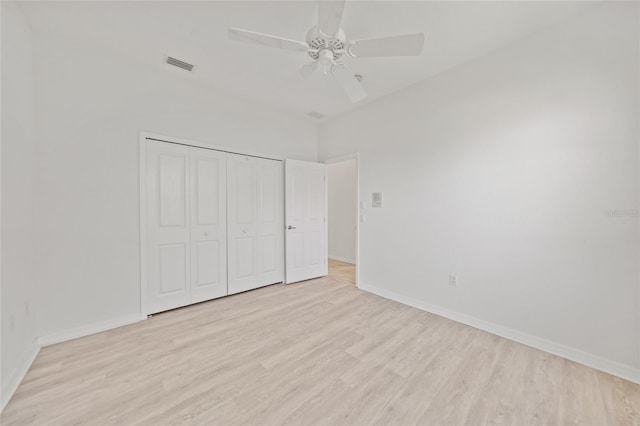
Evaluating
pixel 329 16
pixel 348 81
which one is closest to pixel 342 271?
pixel 348 81

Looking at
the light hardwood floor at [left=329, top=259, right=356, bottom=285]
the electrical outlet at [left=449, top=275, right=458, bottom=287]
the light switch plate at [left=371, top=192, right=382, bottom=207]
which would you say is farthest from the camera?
the light hardwood floor at [left=329, top=259, right=356, bottom=285]

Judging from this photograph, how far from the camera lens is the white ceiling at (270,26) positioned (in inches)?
73.6

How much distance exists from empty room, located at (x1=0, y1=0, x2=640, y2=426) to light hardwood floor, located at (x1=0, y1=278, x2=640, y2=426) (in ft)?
0.06

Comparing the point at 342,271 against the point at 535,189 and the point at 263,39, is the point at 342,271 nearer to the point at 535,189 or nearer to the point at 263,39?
the point at 535,189

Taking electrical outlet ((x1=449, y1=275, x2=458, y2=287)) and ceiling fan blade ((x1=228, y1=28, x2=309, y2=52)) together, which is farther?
electrical outlet ((x1=449, y1=275, x2=458, y2=287))

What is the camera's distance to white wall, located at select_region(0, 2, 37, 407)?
5.37 ft

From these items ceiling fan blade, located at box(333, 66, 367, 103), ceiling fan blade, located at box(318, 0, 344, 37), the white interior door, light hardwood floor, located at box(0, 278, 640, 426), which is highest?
ceiling fan blade, located at box(318, 0, 344, 37)

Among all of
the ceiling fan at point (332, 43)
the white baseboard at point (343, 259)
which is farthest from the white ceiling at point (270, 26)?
the white baseboard at point (343, 259)

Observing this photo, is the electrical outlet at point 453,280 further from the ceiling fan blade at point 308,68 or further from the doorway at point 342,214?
the doorway at point 342,214

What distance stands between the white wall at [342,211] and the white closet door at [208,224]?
2927mm

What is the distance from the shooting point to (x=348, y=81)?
2.15 metres

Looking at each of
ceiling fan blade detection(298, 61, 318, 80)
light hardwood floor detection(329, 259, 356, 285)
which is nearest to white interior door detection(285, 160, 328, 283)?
light hardwood floor detection(329, 259, 356, 285)

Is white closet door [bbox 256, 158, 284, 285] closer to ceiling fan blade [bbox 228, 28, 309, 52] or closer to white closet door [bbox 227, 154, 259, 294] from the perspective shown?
white closet door [bbox 227, 154, 259, 294]

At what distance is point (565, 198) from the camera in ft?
6.63
